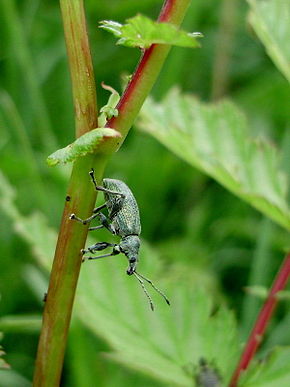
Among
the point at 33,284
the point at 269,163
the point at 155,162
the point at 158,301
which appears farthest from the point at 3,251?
the point at 269,163

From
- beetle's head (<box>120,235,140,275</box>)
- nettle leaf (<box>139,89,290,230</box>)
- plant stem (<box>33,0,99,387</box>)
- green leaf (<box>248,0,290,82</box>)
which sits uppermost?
green leaf (<box>248,0,290,82</box>)

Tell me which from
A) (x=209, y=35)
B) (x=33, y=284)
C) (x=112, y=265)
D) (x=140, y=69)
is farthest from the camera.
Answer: (x=209, y=35)

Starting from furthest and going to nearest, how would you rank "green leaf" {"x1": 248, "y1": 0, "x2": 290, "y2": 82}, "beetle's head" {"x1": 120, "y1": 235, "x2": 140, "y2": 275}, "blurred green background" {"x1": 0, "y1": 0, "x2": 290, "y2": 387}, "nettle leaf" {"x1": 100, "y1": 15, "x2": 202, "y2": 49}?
"blurred green background" {"x1": 0, "y1": 0, "x2": 290, "y2": 387}
"green leaf" {"x1": 248, "y1": 0, "x2": 290, "y2": 82}
"beetle's head" {"x1": 120, "y1": 235, "x2": 140, "y2": 275}
"nettle leaf" {"x1": 100, "y1": 15, "x2": 202, "y2": 49}

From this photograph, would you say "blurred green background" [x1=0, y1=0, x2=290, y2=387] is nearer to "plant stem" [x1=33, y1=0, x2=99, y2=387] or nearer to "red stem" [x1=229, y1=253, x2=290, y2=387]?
"red stem" [x1=229, y1=253, x2=290, y2=387]

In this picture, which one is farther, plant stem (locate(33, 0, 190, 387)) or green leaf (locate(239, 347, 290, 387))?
green leaf (locate(239, 347, 290, 387))

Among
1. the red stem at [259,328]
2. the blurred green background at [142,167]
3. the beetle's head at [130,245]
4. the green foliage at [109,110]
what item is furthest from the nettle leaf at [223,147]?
the green foliage at [109,110]

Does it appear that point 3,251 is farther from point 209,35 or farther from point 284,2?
point 209,35

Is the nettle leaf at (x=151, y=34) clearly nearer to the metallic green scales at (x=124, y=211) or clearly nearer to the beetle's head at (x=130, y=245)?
the metallic green scales at (x=124, y=211)

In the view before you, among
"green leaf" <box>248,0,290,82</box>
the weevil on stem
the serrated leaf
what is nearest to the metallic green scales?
the weevil on stem
